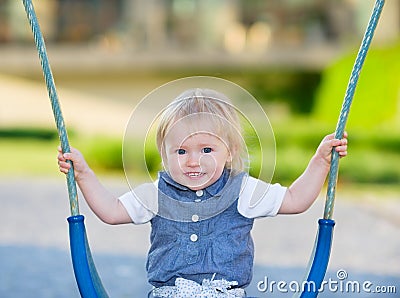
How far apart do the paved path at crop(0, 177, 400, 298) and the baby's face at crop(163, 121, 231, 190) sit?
1.91m

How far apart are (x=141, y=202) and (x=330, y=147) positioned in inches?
22.7

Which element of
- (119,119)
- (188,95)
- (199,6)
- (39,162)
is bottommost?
(188,95)

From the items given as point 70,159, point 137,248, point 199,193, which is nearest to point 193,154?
point 199,193

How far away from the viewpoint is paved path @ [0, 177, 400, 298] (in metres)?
4.98

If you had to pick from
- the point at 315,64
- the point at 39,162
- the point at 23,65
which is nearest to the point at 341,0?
the point at 315,64

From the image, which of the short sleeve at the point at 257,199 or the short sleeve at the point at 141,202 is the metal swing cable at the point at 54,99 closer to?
the short sleeve at the point at 141,202

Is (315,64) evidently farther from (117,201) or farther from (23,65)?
(117,201)

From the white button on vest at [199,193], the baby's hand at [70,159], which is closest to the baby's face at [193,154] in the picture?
the white button on vest at [199,193]

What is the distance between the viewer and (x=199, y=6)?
748 inches

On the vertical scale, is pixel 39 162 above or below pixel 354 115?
below

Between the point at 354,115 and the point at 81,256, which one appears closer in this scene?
the point at 81,256

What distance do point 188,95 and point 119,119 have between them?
50.6ft

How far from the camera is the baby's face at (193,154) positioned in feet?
9.05

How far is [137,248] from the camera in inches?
249
